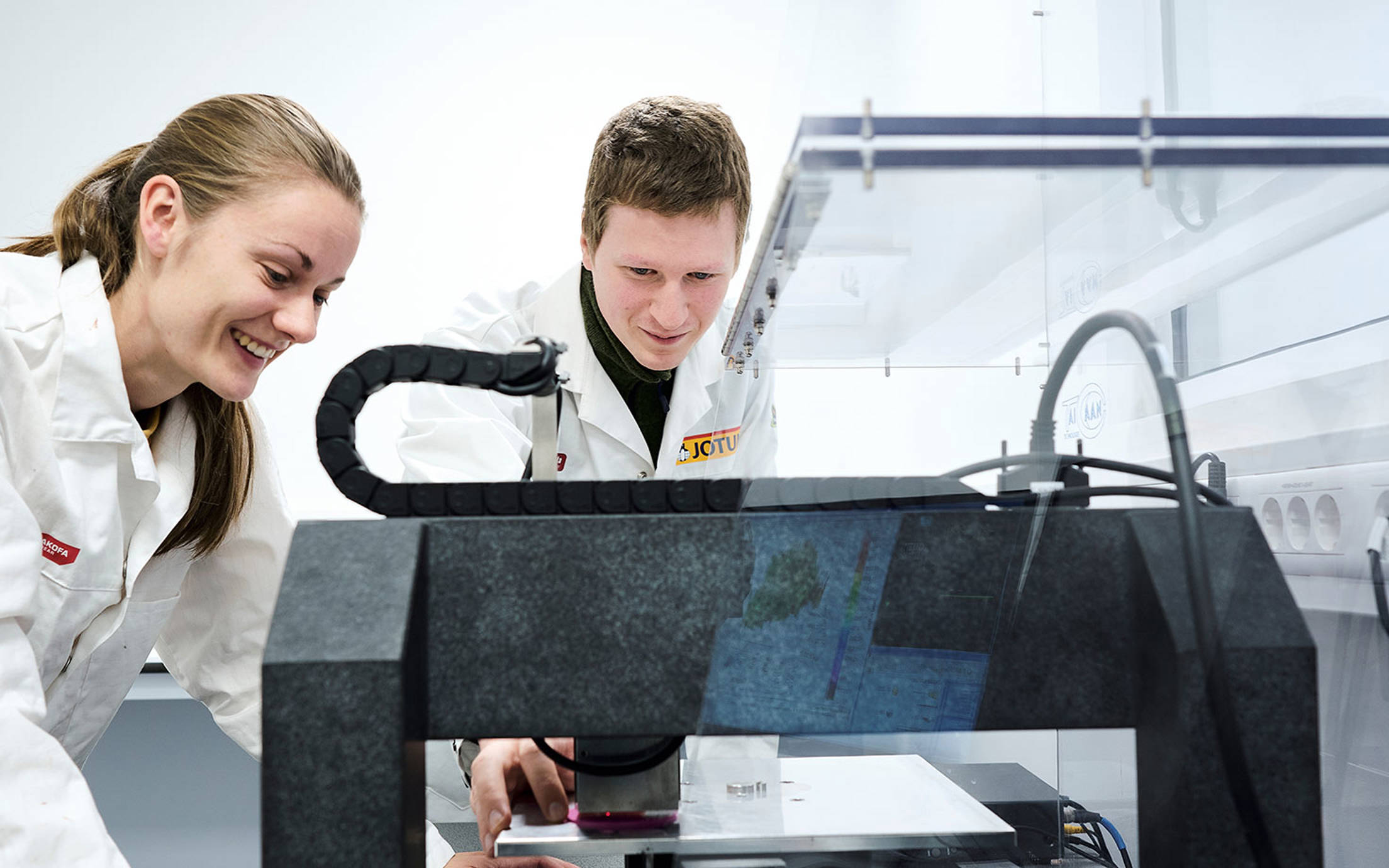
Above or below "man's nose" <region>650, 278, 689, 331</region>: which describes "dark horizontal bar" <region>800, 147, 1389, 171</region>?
below

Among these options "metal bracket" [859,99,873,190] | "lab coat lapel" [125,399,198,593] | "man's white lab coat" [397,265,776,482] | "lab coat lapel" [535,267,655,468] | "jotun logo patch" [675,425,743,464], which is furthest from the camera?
"lab coat lapel" [535,267,655,468]

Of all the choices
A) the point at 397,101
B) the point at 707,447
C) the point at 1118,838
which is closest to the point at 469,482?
the point at 1118,838

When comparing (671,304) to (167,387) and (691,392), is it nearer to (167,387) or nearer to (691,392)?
(691,392)

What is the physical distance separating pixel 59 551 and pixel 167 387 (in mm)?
233

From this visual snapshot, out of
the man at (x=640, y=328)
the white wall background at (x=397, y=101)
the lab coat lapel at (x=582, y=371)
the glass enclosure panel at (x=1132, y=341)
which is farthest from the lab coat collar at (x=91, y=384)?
the white wall background at (x=397, y=101)

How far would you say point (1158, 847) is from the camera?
1.51ft

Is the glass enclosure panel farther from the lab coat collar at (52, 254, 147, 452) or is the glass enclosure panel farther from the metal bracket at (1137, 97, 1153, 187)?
the lab coat collar at (52, 254, 147, 452)

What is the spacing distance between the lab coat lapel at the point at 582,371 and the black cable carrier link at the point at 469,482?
620 millimetres

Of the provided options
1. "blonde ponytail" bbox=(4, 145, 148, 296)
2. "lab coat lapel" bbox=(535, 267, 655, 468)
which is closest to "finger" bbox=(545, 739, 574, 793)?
"lab coat lapel" bbox=(535, 267, 655, 468)

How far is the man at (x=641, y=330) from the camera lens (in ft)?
3.91

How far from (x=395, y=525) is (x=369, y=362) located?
100mm

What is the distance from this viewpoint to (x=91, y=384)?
949 mm

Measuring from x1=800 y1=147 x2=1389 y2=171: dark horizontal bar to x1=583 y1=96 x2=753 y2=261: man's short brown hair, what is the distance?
78 centimetres

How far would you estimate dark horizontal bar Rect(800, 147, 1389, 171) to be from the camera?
1.38 ft
